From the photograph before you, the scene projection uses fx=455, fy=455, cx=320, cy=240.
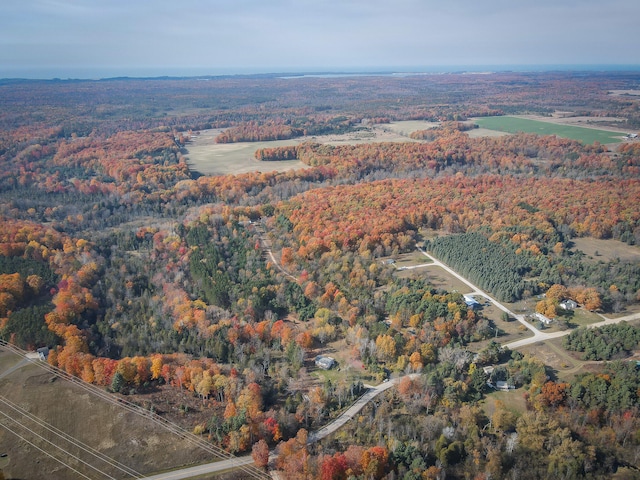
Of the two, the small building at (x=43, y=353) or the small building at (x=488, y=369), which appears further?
the small building at (x=43, y=353)

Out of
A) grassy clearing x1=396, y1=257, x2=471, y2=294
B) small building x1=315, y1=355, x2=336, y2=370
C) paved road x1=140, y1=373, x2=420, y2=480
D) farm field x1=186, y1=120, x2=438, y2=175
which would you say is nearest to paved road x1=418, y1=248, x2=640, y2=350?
grassy clearing x1=396, y1=257, x2=471, y2=294

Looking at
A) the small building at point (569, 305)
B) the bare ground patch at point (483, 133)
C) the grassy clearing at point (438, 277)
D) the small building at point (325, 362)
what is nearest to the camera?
the small building at point (325, 362)

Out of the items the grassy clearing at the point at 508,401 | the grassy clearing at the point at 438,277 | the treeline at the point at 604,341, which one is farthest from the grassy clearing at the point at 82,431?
the treeline at the point at 604,341

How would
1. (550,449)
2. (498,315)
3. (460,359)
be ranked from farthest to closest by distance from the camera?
(498,315) → (460,359) → (550,449)

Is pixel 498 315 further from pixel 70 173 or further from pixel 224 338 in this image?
pixel 70 173

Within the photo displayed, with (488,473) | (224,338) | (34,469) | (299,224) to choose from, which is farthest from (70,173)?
(488,473)

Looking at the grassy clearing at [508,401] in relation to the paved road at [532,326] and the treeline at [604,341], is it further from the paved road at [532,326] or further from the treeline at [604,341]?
the treeline at [604,341]
